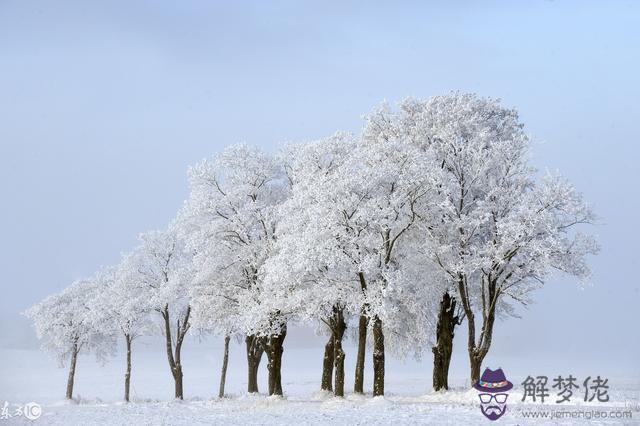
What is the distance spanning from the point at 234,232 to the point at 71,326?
2454 cm

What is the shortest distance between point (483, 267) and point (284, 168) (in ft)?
53.5

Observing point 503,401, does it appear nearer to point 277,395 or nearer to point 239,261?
point 277,395

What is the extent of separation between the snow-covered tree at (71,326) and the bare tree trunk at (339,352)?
25.3 metres

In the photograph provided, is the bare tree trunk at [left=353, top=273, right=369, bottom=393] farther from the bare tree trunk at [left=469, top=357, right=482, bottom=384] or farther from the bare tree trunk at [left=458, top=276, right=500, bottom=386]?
the bare tree trunk at [left=469, top=357, right=482, bottom=384]

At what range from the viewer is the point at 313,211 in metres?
34.2

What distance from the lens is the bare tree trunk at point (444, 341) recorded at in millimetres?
38250

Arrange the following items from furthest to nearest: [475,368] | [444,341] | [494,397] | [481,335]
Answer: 1. [444,341]
2. [481,335]
3. [475,368]
4. [494,397]

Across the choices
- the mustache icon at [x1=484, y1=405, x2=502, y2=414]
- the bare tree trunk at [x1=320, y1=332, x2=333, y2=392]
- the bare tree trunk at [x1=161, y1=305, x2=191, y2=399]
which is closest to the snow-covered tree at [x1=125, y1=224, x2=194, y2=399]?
the bare tree trunk at [x1=161, y1=305, x2=191, y2=399]

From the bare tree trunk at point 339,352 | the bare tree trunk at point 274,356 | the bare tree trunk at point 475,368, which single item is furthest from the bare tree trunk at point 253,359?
the bare tree trunk at point 475,368

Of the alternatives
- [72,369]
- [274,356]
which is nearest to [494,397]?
[274,356]

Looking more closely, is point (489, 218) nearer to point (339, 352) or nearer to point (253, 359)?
point (339, 352)

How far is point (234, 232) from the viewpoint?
41.6m

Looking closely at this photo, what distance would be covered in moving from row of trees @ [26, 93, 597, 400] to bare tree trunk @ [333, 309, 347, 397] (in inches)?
3.4

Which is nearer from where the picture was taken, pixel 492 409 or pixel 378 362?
pixel 492 409
